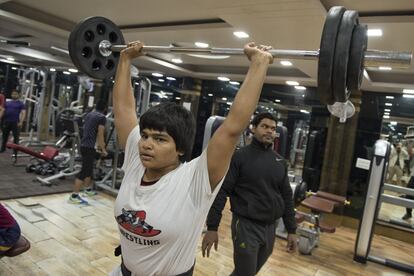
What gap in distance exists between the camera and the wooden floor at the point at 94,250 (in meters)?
2.55

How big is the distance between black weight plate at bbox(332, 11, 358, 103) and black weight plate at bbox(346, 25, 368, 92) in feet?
0.08

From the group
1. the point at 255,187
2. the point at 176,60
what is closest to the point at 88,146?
the point at 176,60

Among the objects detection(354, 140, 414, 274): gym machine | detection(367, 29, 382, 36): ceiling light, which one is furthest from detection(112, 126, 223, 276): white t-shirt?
detection(354, 140, 414, 274): gym machine

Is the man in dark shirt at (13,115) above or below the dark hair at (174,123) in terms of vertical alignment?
below

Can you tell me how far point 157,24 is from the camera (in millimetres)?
3592

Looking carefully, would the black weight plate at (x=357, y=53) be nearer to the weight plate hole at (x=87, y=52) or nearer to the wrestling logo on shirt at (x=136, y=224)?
the wrestling logo on shirt at (x=136, y=224)

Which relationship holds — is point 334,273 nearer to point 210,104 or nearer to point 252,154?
point 252,154

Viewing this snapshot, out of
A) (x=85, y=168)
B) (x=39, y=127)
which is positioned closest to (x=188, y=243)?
(x=85, y=168)

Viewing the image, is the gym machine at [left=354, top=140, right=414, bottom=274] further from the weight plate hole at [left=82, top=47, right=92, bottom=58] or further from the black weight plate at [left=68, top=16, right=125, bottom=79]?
the weight plate hole at [left=82, top=47, right=92, bottom=58]

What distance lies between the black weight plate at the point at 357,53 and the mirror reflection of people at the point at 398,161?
14.8 ft

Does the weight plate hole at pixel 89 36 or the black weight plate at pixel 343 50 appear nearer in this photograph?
the black weight plate at pixel 343 50

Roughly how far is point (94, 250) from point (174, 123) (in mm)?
2318

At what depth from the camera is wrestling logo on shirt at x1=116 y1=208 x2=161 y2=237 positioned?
91cm

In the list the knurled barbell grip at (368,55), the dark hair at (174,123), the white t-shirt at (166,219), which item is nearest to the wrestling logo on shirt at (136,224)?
the white t-shirt at (166,219)
